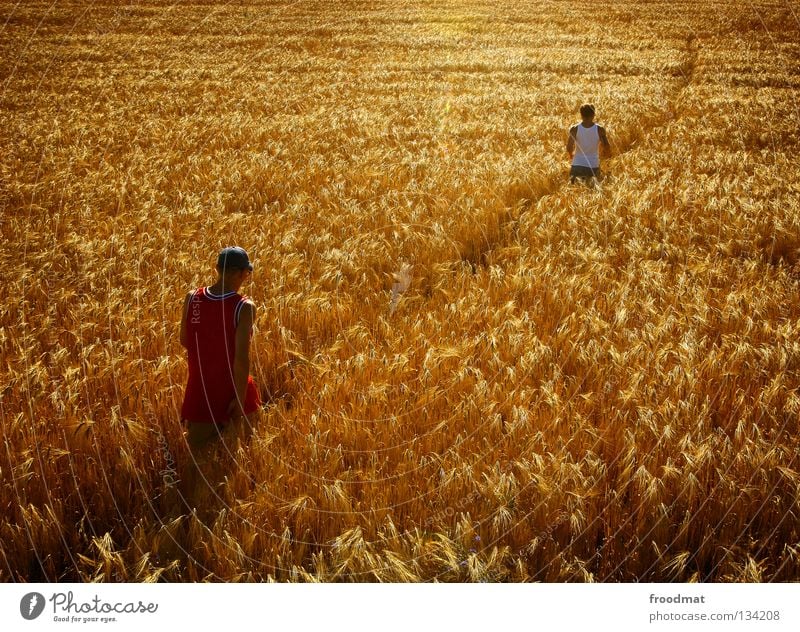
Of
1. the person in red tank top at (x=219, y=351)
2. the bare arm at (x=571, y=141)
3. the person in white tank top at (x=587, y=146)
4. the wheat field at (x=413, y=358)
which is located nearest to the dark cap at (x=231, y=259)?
the person in red tank top at (x=219, y=351)

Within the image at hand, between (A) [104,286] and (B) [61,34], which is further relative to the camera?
(B) [61,34]

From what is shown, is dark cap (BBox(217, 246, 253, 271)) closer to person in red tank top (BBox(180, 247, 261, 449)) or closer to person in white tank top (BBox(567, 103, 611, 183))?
person in red tank top (BBox(180, 247, 261, 449))

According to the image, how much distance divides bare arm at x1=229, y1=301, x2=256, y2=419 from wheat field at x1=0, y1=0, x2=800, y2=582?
21 centimetres

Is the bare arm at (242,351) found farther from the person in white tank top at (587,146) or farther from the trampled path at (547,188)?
the person in white tank top at (587,146)

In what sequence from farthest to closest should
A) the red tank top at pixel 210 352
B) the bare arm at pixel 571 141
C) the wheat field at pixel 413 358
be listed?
the bare arm at pixel 571 141
the red tank top at pixel 210 352
the wheat field at pixel 413 358

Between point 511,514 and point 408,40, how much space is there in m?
30.0

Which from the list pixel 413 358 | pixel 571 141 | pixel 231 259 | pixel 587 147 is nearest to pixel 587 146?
pixel 587 147

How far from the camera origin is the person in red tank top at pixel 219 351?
2904mm

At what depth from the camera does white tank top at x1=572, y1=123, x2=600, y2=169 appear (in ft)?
28.4

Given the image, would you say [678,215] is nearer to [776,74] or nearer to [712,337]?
[712,337]

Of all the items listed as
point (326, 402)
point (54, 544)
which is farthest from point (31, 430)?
point (326, 402)

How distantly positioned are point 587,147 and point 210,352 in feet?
24.7

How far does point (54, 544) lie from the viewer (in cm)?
240

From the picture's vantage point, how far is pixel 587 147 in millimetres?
8758
